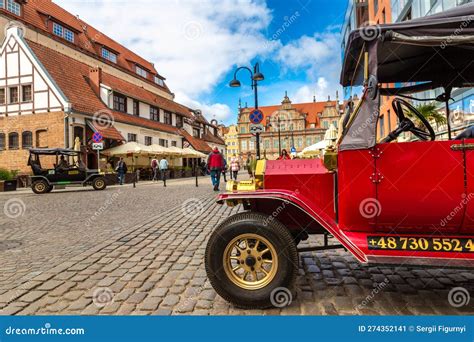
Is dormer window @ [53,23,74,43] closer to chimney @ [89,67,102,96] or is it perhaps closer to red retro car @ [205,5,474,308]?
chimney @ [89,67,102,96]

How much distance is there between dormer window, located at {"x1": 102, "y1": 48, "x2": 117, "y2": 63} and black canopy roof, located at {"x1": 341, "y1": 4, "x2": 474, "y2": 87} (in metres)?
37.6

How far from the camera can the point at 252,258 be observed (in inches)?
117

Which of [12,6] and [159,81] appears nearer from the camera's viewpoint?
[12,6]

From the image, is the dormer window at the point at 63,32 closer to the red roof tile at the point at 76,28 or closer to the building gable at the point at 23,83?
the red roof tile at the point at 76,28

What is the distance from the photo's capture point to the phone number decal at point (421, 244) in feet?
8.70

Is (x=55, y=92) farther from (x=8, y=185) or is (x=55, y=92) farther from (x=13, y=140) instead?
(x=8, y=185)

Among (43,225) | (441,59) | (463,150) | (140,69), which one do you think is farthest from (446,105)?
(140,69)

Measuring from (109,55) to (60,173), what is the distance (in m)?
25.1

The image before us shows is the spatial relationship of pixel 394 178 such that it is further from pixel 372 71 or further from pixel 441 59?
pixel 441 59

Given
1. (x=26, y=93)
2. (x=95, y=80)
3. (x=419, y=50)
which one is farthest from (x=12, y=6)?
(x=419, y=50)

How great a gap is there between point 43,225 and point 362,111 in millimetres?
7138

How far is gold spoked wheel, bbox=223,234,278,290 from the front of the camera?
9.46 ft

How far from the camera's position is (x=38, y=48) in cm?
2472

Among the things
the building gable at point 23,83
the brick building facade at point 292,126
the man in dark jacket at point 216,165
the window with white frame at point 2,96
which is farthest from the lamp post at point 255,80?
the brick building facade at point 292,126
